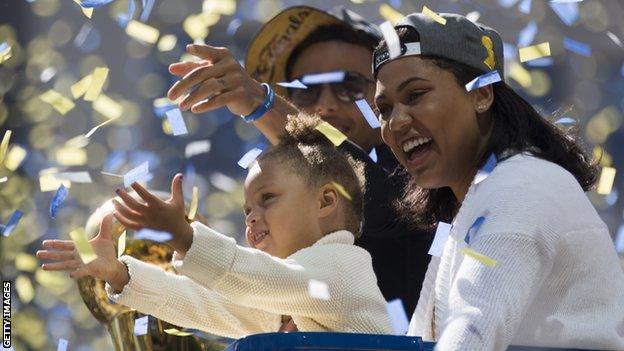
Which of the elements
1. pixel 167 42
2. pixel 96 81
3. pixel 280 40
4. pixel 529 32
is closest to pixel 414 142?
pixel 96 81

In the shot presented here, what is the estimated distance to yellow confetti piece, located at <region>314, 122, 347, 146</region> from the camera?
4.39m

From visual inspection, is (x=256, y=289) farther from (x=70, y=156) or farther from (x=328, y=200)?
(x=70, y=156)

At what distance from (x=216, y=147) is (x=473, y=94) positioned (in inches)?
155

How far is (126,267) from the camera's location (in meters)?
4.27

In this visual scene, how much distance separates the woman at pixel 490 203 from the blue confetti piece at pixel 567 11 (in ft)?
10.8

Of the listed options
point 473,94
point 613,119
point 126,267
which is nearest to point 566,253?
point 473,94

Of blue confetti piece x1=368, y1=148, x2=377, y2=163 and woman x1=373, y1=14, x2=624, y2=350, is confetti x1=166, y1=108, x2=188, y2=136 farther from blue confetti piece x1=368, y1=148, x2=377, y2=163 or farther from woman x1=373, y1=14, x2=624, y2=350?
blue confetti piece x1=368, y1=148, x2=377, y2=163

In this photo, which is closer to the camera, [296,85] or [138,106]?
[296,85]

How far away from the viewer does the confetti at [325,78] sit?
4.97 meters

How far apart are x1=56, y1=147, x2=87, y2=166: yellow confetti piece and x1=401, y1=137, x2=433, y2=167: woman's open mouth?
2755 mm

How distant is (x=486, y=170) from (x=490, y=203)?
253 mm

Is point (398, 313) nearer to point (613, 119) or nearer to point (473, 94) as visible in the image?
point (473, 94)

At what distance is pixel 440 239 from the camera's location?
395cm

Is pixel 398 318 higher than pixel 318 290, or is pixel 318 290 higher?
pixel 318 290
